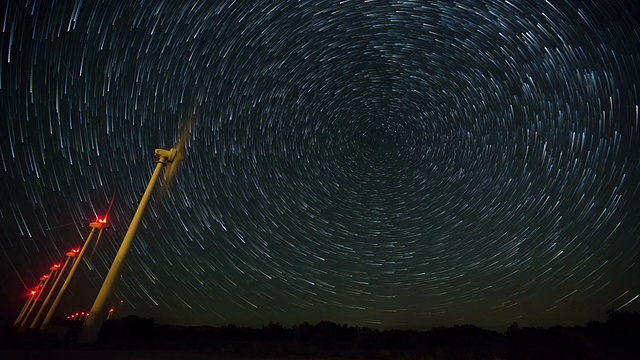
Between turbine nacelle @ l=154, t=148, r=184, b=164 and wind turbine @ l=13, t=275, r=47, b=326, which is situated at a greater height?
turbine nacelle @ l=154, t=148, r=184, b=164

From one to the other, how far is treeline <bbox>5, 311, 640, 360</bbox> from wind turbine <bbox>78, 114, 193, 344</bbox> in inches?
41.3

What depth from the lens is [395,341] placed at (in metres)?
23.5

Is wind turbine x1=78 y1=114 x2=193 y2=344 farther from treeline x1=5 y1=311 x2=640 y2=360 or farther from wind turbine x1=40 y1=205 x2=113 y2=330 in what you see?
wind turbine x1=40 y1=205 x2=113 y2=330

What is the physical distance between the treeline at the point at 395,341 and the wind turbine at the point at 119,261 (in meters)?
1.05

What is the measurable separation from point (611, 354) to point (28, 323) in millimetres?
73808

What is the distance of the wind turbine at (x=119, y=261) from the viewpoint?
14.3 meters

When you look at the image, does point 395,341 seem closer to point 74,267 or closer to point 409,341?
point 409,341

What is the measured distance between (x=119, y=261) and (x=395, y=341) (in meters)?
19.4

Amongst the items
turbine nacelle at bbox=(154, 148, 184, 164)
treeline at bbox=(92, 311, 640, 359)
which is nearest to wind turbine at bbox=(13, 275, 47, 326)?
treeline at bbox=(92, 311, 640, 359)

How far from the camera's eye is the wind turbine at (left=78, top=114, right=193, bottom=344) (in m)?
14.3

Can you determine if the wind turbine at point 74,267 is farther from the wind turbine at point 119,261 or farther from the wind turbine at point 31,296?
the wind turbine at point 31,296


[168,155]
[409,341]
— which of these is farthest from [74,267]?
[409,341]

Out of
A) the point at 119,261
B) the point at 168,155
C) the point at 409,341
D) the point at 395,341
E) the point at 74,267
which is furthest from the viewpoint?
the point at 74,267

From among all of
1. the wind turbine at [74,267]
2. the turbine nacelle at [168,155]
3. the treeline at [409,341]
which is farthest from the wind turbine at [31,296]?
the turbine nacelle at [168,155]
